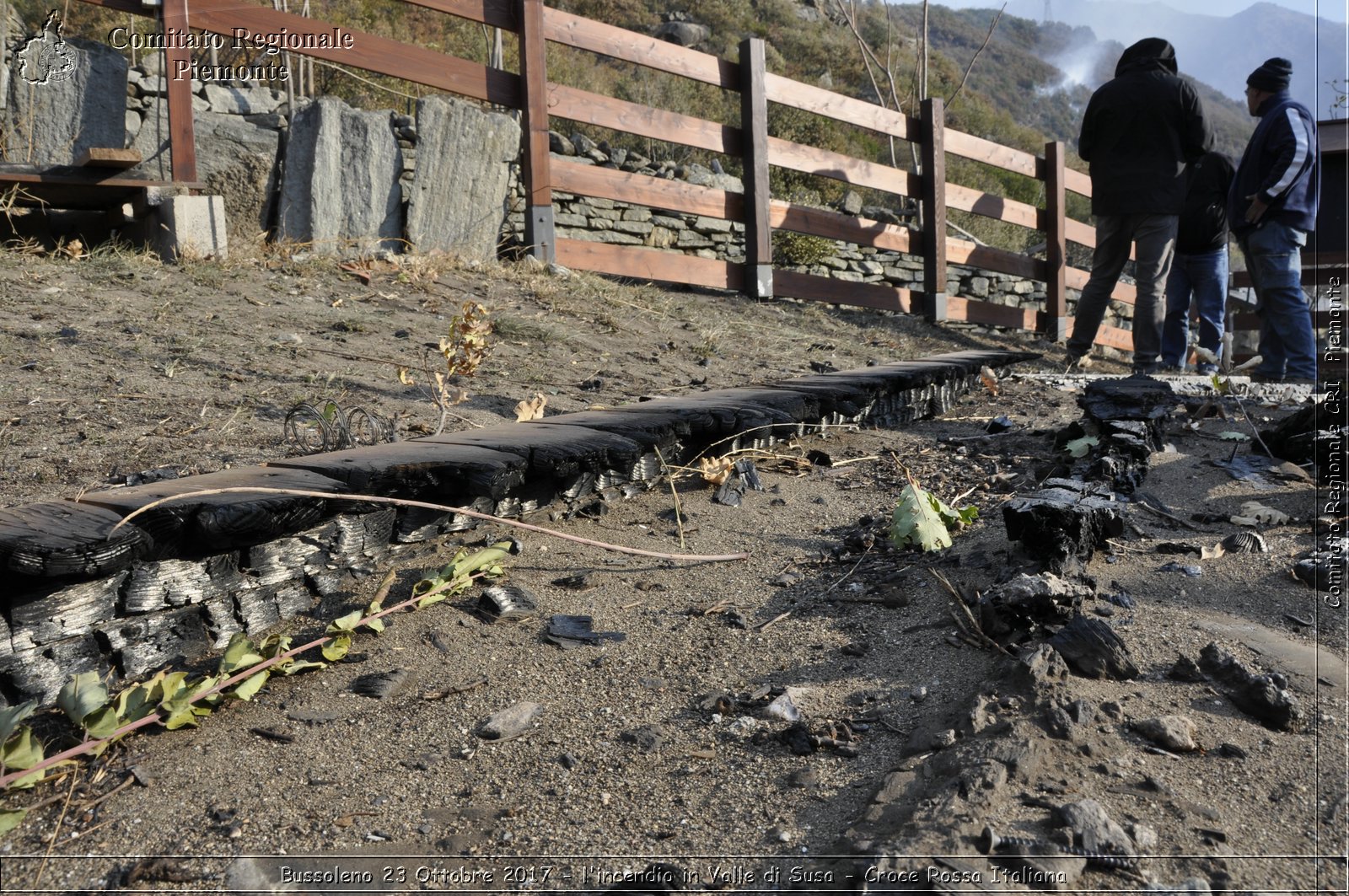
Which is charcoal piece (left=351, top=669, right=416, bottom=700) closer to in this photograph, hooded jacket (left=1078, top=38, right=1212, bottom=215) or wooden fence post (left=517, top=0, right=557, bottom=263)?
wooden fence post (left=517, top=0, right=557, bottom=263)

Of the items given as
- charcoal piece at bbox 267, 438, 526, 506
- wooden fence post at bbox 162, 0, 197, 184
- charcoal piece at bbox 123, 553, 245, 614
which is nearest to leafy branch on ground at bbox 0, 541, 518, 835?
charcoal piece at bbox 123, 553, 245, 614

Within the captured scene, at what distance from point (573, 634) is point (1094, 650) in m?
1.06

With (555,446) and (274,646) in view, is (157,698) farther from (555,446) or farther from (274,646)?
(555,446)

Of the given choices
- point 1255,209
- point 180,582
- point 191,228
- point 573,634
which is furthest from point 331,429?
point 1255,209

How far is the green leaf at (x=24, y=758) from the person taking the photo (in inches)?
57.1

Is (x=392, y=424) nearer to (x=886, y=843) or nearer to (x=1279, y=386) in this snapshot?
(x=886, y=843)

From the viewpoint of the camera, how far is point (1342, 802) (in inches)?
55.2

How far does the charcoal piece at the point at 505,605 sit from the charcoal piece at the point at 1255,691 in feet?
4.58

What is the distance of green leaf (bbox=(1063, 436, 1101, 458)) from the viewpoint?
3532 millimetres

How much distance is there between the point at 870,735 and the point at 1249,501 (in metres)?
1.83

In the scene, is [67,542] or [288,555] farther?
[288,555]

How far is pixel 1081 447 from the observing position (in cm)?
359

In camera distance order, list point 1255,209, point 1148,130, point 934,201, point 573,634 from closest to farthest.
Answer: point 573,634 < point 1255,209 < point 1148,130 < point 934,201

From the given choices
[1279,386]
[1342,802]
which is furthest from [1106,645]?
[1279,386]
